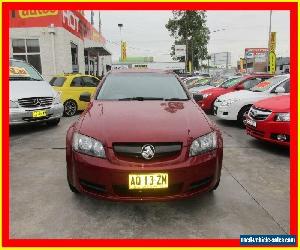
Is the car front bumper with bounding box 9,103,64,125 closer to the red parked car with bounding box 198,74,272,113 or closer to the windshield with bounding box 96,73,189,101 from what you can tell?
the windshield with bounding box 96,73,189,101

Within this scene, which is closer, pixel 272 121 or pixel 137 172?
pixel 137 172

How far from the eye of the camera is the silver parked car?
7.10 m

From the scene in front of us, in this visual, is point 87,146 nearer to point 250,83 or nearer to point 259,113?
point 259,113

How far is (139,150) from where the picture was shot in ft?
9.59

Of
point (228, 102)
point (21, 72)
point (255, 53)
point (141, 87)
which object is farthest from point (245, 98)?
point (255, 53)

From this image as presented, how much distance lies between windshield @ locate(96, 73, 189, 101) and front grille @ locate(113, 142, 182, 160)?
1.28m

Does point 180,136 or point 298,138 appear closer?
point 180,136

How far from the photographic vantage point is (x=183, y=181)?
2.93 metres

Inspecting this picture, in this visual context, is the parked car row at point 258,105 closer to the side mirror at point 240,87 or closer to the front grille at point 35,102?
the side mirror at point 240,87

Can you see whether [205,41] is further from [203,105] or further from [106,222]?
[106,222]

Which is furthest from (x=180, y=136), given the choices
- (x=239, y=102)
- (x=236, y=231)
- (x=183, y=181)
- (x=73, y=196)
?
(x=239, y=102)

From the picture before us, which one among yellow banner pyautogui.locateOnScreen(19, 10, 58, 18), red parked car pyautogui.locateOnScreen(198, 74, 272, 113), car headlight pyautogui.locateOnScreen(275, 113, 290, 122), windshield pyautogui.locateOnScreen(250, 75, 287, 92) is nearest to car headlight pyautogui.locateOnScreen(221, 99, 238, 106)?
windshield pyautogui.locateOnScreen(250, 75, 287, 92)

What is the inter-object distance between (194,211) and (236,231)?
1.69ft

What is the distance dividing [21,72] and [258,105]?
5.78m
